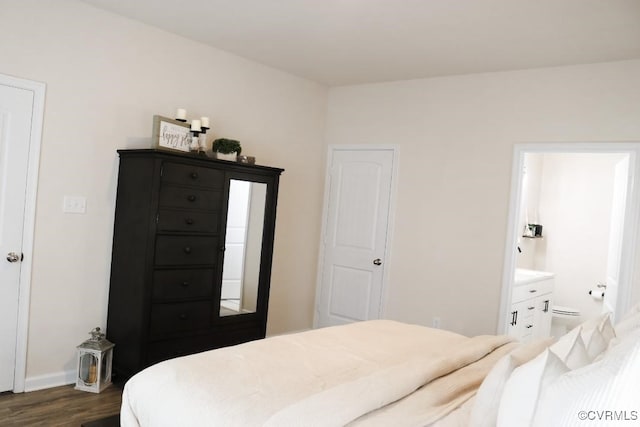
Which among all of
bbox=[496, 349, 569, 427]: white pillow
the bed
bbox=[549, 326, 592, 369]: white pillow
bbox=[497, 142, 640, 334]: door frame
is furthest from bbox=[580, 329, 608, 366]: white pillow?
bbox=[497, 142, 640, 334]: door frame

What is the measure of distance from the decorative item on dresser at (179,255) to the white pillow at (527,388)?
8.72 ft

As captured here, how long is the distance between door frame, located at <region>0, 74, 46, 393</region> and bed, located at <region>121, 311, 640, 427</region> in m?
1.70

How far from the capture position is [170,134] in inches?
139

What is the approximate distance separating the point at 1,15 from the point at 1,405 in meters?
2.39

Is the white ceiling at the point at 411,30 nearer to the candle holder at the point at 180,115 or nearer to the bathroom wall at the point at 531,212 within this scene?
the candle holder at the point at 180,115

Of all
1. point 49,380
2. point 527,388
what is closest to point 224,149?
point 49,380

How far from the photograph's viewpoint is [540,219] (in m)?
5.96

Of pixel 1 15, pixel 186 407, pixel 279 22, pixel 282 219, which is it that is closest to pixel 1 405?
pixel 186 407

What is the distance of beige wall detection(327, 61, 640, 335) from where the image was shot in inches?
151

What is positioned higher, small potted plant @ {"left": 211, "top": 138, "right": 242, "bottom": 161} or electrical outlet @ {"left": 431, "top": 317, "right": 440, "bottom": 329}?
small potted plant @ {"left": 211, "top": 138, "right": 242, "bottom": 161}

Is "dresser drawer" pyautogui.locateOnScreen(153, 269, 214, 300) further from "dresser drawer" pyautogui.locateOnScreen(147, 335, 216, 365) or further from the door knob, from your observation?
the door knob

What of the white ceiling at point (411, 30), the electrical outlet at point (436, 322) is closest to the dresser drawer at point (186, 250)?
the white ceiling at point (411, 30)

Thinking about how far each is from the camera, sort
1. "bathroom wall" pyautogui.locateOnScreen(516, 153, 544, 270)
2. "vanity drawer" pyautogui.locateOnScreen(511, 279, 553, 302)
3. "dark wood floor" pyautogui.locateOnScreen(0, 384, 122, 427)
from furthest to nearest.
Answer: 1. "bathroom wall" pyautogui.locateOnScreen(516, 153, 544, 270)
2. "vanity drawer" pyautogui.locateOnScreen(511, 279, 553, 302)
3. "dark wood floor" pyautogui.locateOnScreen(0, 384, 122, 427)

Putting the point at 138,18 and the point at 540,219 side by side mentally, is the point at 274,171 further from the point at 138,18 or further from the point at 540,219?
the point at 540,219
